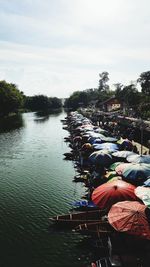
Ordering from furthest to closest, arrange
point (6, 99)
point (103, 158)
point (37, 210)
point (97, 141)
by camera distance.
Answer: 1. point (6, 99)
2. point (97, 141)
3. point (103, 158)
4. point (37, 210)

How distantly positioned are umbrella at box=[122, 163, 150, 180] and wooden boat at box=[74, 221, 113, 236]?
5.71 meters

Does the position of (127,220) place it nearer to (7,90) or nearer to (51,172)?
(51,172)

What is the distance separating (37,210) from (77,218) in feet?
17.1

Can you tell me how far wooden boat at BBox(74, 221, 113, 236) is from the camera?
20.7 m

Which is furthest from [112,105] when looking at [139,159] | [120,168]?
[120,168]

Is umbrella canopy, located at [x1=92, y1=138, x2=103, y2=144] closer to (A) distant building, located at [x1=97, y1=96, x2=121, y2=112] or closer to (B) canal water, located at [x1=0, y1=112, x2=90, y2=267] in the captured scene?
(B) canal water, located at [x1=0, y1=112, x2=90, y2=267]

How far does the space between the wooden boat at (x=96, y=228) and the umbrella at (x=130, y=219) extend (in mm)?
2205

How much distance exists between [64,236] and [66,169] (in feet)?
64.3

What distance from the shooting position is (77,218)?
910 inches

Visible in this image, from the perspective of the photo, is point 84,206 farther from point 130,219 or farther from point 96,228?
point 130,219

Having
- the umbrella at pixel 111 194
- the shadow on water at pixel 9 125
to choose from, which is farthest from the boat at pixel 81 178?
the shadow on water at pixel 9 125

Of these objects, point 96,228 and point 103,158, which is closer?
point 96,228

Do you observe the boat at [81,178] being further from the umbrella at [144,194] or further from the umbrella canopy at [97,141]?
the umbrella at [144,194]

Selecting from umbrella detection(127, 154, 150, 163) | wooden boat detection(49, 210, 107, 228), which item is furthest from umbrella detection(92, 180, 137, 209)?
umbrella detection(127, 154, 150, 163)
